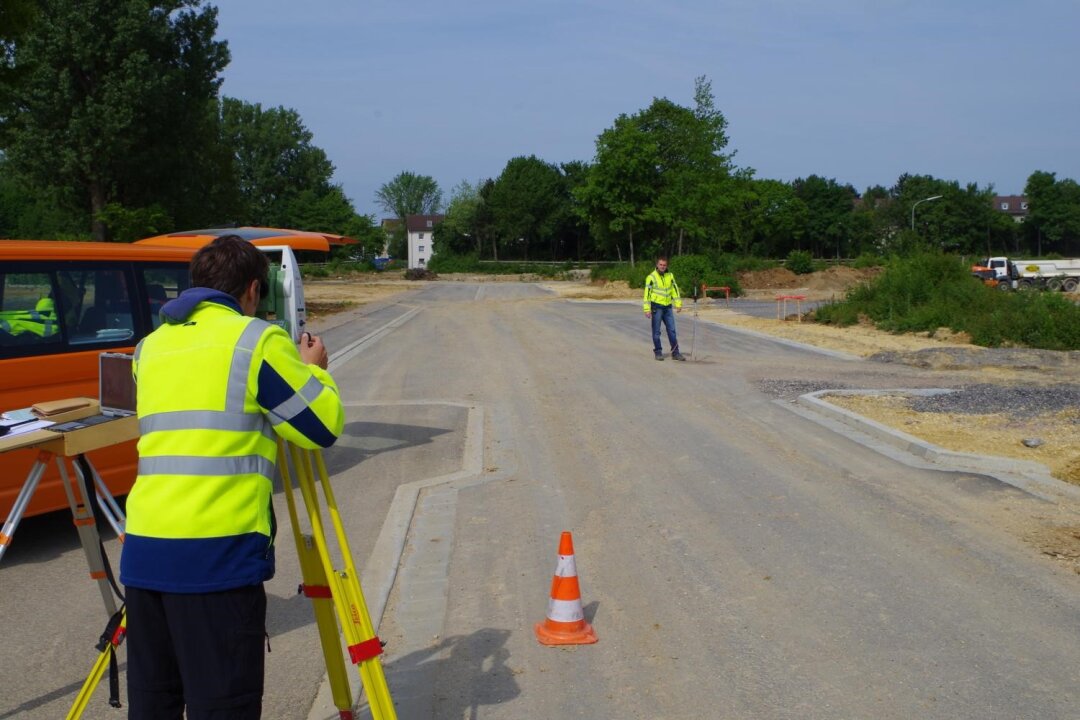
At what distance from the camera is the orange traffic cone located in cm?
504

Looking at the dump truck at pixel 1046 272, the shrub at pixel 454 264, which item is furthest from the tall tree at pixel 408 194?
the dump truck at pixel 1046 272

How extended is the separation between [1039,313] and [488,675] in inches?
793

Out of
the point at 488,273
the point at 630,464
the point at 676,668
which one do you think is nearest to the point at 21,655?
the point at 676,668

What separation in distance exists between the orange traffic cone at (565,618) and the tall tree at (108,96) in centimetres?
3073

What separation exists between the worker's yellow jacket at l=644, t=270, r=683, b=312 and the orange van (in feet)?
37.8

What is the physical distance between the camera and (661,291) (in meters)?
18.1

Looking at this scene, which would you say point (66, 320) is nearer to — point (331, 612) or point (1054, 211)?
point (331, 612)

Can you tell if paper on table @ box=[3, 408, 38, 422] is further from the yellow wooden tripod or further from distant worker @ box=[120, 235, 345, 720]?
distant worker @ box=[120, 235, 345, 720]

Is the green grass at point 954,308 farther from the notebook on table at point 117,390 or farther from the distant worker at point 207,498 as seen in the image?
the distant worker at point 207,498

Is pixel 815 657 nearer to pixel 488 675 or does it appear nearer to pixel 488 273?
pixel 488 675

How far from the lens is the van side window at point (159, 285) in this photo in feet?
24.7

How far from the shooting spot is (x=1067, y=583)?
232 inches

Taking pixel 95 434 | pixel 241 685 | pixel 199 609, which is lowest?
pixel 241 685

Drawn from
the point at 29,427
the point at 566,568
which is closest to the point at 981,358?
the point at 566,568
